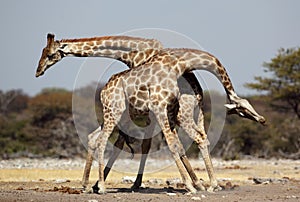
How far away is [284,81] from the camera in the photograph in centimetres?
3412

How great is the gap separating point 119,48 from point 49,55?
1.56m

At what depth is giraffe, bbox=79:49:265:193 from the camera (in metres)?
12.1

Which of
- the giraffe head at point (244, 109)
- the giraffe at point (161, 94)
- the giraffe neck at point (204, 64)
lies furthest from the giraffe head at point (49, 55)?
the giraffe head at point (244, 109)

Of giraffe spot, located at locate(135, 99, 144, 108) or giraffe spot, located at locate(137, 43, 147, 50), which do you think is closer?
giraffe spot, located at locate(135, 99, 144, 108)

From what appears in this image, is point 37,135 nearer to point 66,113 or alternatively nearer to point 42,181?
point 66,113

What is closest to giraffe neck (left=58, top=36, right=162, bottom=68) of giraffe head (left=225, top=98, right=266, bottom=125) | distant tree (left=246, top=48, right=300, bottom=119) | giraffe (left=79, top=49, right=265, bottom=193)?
giraffe (left=79, top=49, right=265, bottom=193)

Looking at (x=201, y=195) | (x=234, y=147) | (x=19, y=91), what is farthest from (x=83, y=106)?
(x=19, y=91)

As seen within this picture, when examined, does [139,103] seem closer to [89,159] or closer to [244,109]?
[89,159]

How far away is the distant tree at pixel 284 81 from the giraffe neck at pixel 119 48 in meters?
20.6

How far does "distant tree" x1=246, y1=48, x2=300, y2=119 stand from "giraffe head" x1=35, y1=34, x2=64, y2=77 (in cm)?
2182

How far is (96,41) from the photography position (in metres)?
13.3

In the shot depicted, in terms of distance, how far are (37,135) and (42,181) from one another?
20.8 meters

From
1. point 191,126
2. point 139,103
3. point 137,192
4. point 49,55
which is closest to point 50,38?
point 49,55

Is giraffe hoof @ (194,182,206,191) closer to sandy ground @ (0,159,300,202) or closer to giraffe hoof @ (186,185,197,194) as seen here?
sandy ground @ (0,159,300,202)
